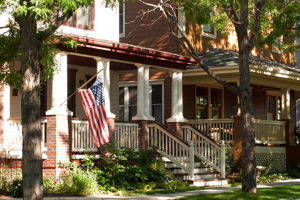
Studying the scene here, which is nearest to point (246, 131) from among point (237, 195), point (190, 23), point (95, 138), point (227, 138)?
point (237, 195)

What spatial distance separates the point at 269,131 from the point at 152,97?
17.0ft

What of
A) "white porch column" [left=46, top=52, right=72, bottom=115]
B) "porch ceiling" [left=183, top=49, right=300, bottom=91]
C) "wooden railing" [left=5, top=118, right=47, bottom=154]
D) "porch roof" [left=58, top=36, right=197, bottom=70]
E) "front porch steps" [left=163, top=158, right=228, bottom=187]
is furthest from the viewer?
"porch ceiling" [left=183, top=49, right=300, bottom=91]

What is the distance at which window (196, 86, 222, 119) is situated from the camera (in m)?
24.8

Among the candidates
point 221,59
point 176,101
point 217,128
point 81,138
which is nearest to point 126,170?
point 81,138

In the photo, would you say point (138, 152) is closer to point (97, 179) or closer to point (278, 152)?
point (97, 179)

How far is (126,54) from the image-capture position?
60.7 ft

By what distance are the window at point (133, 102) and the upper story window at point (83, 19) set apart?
17.3 feet

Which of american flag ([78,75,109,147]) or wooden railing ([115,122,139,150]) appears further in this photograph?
wooden railing ([115,122,139,150])

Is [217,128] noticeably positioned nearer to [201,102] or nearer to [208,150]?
[201,102]

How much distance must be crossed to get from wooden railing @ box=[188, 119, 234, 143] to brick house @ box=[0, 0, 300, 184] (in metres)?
0.04

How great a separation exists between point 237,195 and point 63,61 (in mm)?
6297

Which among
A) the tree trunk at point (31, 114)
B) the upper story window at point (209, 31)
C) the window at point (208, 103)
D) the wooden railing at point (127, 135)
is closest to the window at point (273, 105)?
the window at point (208, 103)

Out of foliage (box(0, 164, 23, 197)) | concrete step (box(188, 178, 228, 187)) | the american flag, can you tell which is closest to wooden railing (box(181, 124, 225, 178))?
concrete step (box(188, 178, 228, 187))

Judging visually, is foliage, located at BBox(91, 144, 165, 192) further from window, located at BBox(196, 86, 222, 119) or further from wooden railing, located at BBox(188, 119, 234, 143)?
window, located at BBox(196, 86, 222, 119)
